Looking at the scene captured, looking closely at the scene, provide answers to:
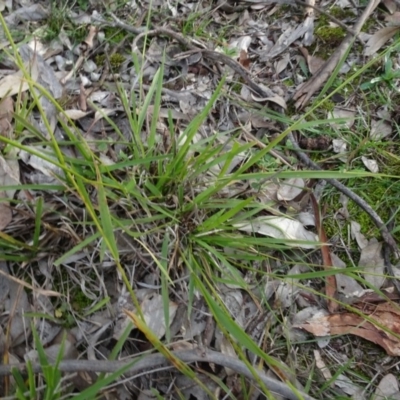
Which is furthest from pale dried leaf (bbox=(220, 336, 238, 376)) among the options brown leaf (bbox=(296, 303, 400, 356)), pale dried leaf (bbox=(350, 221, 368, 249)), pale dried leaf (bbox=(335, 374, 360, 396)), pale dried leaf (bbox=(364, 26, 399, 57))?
pale dried leaf (bbox=(364, 26, 399, 57))

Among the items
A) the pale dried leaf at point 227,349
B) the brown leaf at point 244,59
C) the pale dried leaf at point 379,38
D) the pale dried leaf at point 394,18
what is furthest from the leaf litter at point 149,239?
the pale dried leaf at point 394,18

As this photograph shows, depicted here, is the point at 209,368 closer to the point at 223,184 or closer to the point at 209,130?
the point at 223,184

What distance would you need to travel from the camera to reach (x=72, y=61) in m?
1.82

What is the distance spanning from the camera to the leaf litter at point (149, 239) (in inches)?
55.5

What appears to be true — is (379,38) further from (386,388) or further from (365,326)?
(386,388)

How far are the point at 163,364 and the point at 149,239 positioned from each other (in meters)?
0.36

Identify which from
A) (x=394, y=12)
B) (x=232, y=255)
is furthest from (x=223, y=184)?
(x=394, y=12)

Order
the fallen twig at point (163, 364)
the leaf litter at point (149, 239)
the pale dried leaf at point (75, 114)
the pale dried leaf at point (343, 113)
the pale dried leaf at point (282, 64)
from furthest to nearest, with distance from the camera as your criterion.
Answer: the pale dried leaf at point (282, 64) → the pale dried leaf at point (343, 113) → the pale dried leaf at point (75, 114) → the leaf litter at point (149, 239) → the fallen twig at point (163, 364)

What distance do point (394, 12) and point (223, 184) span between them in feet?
3.78

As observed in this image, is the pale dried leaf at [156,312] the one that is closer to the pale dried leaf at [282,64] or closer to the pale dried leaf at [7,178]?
the pale dried leaf at [7,178]

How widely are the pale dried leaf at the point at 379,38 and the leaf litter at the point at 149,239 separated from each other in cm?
33

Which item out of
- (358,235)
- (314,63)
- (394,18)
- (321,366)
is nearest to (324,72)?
(314,63)

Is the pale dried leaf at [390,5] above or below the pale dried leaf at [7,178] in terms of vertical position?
above

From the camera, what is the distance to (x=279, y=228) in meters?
1.57
